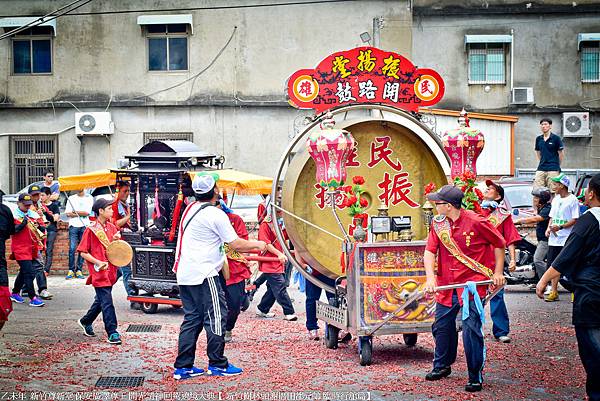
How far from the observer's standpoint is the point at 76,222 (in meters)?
19.7

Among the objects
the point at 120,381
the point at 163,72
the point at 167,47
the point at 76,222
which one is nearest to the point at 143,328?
the point at 120,381

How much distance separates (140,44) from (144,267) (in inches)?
517

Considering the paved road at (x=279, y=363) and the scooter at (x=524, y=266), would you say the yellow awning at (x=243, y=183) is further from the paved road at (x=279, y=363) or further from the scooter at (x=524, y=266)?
the scooter at (x=524, y=266)

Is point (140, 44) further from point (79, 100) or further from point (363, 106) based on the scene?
point (363, 106)

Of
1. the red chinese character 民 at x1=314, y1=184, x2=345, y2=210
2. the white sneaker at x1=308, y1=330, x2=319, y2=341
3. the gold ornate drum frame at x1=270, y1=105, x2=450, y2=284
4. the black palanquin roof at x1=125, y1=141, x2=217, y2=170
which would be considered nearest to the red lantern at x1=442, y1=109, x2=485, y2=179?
the gold ornate drum frame at x1=270, y1=105, x2=450, y2=284

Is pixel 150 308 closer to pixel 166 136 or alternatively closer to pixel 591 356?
pixel 591 356

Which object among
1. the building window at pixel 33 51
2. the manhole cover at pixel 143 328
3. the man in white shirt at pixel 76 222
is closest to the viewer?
the manhole cover at pixel 143 328

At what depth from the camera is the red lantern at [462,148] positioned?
1184cm

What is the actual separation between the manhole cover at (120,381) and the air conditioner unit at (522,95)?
21.3 meters

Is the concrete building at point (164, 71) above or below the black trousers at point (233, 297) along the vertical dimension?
above

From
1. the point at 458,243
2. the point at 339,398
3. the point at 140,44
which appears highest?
the point at 140,44

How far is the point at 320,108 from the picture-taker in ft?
39.4

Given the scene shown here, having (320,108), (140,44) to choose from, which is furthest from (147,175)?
(140,44)

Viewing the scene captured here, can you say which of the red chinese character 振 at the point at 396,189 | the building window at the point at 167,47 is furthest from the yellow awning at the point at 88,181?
the building window at the point at 167,47
